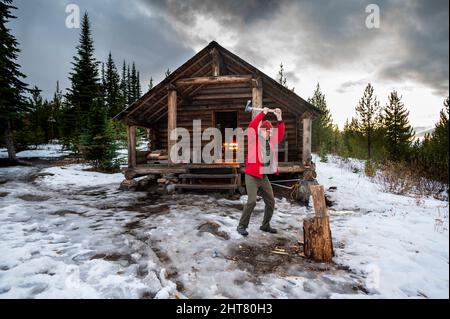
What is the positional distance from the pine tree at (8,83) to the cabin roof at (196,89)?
11.3 meters

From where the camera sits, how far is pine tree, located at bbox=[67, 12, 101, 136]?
77.8 feet

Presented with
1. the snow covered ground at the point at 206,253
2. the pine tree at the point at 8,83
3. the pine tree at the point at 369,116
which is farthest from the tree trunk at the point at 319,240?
the pine tree at the point at 369,116

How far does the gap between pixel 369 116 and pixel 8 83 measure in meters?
31.7

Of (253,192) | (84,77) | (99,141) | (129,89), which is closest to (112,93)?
(84,77)

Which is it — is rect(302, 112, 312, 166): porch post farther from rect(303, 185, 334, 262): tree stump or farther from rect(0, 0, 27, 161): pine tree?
Answer: rect(0, 0, 27, 161): pine tree

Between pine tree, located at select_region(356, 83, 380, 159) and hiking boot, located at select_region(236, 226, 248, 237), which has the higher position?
pine tree, located at select_region(356, 83, 380, 159)

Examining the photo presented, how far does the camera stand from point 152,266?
3.03 meters

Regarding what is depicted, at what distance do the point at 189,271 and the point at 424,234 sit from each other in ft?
13.8

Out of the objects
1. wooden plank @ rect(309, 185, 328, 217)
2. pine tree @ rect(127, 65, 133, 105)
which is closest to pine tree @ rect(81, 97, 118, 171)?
wooden plank @ rect(309, 185, 328, 217)

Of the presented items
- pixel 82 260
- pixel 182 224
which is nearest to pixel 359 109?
pixel 182 224

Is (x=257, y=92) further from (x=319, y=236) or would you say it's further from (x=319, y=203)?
(x=319, y=236)

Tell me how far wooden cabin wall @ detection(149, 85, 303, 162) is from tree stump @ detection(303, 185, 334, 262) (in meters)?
7.21

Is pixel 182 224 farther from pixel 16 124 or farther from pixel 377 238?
pixel 16 124
